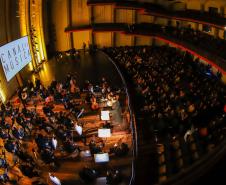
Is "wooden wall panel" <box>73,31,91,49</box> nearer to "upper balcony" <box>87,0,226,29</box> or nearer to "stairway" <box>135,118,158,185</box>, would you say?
"upper balcony" <box>87,0,226,29</box>

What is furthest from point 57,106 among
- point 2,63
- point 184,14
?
point 184,14

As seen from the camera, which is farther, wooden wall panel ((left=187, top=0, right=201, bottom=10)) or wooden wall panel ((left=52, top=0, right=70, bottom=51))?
wooden wall panel ((left=52, top=0, right=70, bottom=51))

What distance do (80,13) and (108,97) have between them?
16223 millimetres

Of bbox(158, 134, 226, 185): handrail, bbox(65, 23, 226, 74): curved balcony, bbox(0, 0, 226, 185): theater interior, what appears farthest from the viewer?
bbox(65, 23, 226, 74): curved balcony

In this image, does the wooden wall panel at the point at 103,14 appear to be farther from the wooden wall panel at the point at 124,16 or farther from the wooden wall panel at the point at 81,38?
the wooden wall panel at the point at 81,38

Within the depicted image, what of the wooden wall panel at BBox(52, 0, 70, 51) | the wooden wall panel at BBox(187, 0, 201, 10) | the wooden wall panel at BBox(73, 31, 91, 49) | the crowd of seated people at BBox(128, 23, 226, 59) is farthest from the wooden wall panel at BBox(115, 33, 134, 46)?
the wooden wall panel at BBox(187, 0, 201, 10)

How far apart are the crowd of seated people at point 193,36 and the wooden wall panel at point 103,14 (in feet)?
10.7

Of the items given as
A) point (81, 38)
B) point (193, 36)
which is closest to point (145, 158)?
point (193, 36)

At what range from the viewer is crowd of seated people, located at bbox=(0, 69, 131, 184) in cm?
1137

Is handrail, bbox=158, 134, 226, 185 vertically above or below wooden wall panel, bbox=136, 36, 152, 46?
above

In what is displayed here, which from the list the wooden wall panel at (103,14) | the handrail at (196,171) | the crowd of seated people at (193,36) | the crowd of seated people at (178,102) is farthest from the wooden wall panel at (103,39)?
the handrail at (196,171)

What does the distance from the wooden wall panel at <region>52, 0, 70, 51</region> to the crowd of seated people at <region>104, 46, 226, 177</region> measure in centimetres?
1134

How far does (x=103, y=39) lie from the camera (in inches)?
1230

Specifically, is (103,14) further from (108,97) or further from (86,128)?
(86,128)
